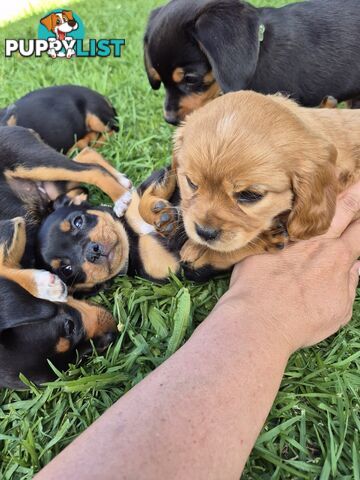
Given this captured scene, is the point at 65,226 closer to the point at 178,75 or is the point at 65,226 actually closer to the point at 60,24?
the point at 178,75

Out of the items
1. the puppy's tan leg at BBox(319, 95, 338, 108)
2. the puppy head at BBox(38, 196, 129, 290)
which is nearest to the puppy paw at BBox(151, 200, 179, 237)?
the puppy head at BBox(38, 196, 129, 290)

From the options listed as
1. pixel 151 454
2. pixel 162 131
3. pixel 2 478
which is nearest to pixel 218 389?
pixel 151 454

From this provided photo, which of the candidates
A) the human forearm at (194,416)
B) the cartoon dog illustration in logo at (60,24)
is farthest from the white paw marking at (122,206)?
the cartoon dog illustration in logo at (60,24)

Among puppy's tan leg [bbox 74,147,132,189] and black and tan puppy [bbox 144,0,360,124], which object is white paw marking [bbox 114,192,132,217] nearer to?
puppy's tan leg [bbox 74,147,132,189]

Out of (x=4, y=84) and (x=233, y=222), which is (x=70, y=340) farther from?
(x=4, y=84)

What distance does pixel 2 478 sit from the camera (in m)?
1.98

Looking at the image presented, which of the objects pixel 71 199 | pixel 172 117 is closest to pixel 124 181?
pixel 71 199

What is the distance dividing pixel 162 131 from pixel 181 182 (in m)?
1.65

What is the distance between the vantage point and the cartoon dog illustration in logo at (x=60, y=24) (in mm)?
6045

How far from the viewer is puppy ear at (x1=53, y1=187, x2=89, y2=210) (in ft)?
10.1

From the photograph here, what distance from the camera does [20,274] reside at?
A: 8.18 ft

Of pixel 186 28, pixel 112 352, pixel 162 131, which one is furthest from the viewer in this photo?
pixel 162 131

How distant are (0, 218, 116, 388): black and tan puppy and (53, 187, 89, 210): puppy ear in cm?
71

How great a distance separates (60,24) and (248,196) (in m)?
5.66
